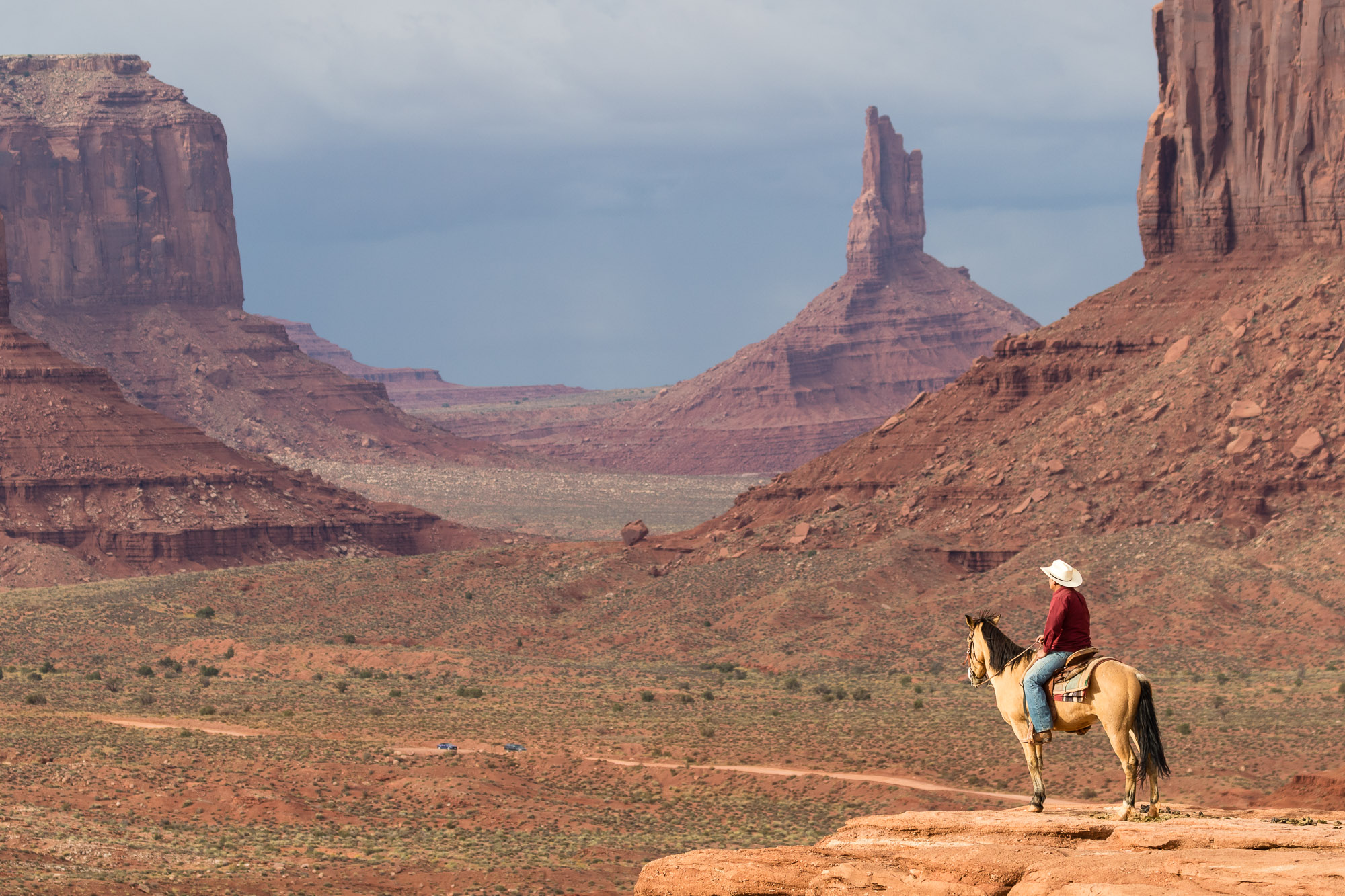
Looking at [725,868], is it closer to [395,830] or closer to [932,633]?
[395,830]

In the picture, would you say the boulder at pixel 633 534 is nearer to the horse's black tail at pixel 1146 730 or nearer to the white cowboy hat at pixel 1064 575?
the white cowboy hat at pixel 1064 575

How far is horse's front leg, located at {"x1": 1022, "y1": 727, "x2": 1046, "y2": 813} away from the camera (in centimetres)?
2380

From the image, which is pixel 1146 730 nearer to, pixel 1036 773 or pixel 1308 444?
pixel 1036 773

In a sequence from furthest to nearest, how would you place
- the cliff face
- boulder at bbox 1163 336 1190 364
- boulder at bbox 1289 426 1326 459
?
boulder at bbox 1163 336 1190 364
the cliff face
boulder at bbox 1289 426 1326 459

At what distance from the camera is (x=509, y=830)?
4072 centimetres

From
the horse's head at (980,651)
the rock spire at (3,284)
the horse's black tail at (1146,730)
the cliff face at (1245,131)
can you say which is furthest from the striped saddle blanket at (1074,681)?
the rock spire at (3,284)

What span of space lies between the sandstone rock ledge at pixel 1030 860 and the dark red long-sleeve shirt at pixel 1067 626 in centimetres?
201

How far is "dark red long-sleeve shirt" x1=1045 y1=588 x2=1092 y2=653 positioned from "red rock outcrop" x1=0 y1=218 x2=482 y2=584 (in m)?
86.5

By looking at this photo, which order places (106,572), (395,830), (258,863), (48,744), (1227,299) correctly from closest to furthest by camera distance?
(258,863) → (395,830) → (48,744) → (1227,299) → (106,572)

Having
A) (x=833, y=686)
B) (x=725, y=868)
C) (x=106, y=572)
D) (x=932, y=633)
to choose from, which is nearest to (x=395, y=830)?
(x=725, y=868)

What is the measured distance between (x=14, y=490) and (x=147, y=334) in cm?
7764

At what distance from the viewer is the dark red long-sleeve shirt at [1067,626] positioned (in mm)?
23875

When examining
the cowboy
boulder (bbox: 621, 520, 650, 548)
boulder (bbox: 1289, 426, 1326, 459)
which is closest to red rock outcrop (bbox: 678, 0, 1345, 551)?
boulder (bbox: 1289, 426, 1326, 459)

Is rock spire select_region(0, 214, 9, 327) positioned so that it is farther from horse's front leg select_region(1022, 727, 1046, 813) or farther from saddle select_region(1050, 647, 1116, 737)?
saddle select_region(1050, 647, 1116, 737)
